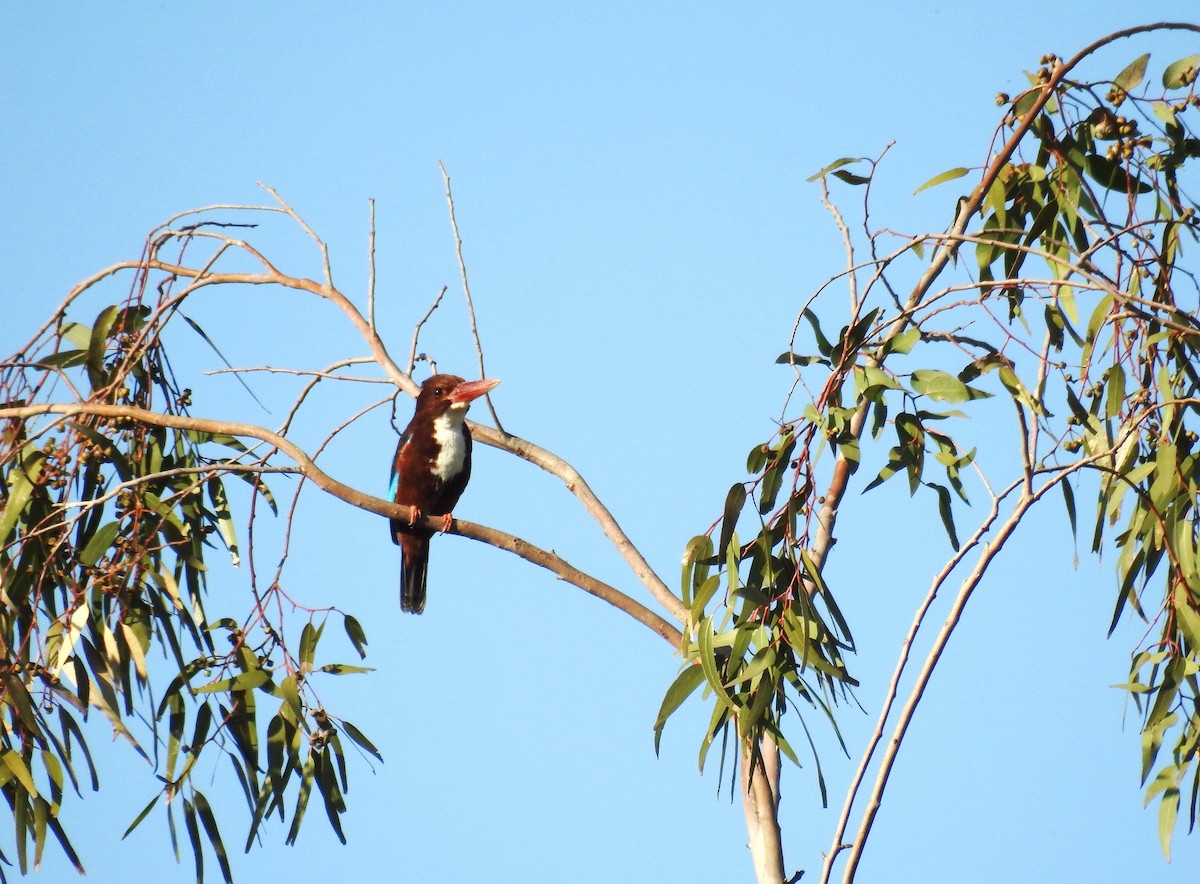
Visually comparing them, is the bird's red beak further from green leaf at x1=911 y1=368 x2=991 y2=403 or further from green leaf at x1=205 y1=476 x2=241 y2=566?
green leaf at x1=911 y1=368 x2=991 y2=403

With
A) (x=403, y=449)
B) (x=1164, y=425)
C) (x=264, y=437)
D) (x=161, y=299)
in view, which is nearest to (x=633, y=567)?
(x=264, y=437)

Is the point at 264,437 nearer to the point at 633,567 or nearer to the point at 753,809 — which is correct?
the point at 633,567

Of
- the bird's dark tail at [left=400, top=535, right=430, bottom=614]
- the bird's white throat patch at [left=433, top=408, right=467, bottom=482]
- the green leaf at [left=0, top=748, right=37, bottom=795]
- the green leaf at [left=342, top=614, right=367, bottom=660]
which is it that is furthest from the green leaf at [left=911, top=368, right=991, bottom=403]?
the bird's dark tail at [left=400, top=535, right=430, bottom=614]

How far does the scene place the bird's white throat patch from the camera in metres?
4.75

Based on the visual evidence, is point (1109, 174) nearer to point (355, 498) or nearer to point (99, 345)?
point (355, 498)

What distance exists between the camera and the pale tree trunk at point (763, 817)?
8.91 feet

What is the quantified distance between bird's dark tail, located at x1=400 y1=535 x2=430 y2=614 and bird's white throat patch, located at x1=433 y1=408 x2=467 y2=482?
35cm

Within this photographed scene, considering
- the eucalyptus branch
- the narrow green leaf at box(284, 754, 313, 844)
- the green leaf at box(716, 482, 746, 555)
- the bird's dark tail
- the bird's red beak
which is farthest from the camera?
the bird's dark tail

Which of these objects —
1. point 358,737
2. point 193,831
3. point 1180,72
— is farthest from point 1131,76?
point 193,831

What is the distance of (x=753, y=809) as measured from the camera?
2.80 meters

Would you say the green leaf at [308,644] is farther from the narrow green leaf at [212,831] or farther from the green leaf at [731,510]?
the green leaf at [731,510]

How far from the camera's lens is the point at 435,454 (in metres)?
4.75

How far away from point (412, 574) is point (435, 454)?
521 millimetres

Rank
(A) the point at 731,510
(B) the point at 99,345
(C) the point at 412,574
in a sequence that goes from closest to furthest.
Result: (A) the point at 731,510 < (B) the point at 99,345 < (C) the point at 412,574
